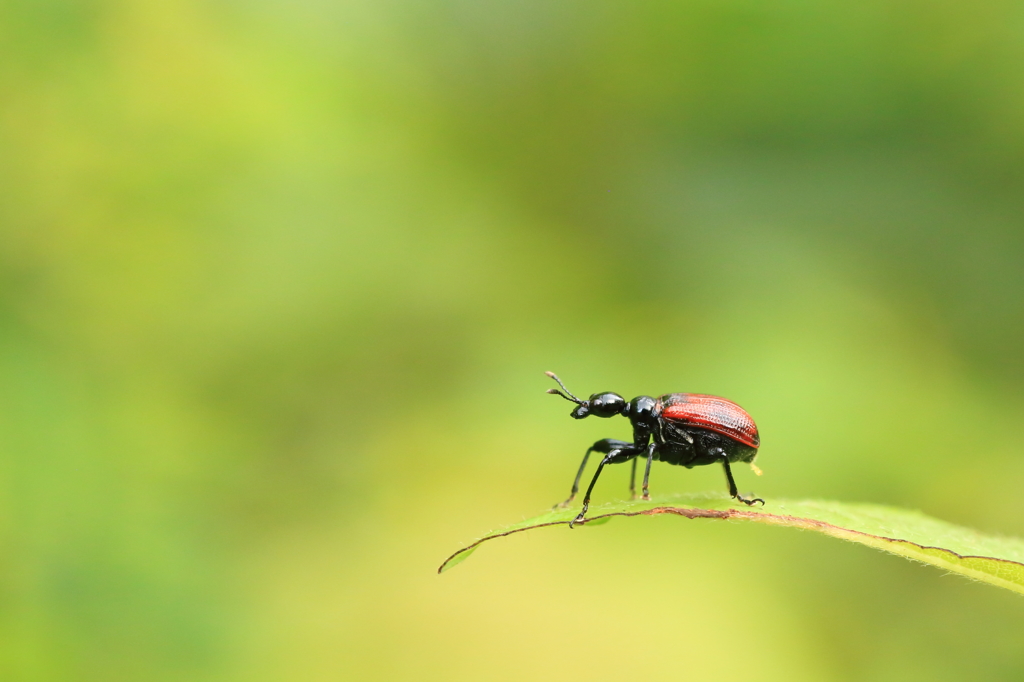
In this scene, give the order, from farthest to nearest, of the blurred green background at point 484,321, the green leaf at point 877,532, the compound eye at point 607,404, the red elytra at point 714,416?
1. the blurred green background at point 484,321
2. the compound eye at point 607,404
3. the red elytra at point 714,416
4. the green leaf at point 877,532

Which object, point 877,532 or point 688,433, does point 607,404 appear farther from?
point 877,532

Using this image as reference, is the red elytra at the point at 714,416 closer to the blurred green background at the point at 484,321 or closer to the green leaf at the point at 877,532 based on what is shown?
the green leaf at the point at 877,532

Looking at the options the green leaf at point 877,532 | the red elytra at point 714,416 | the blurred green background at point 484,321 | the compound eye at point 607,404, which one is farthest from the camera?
the blurred green background at point 484,321

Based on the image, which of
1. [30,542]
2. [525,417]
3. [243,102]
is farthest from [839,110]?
[30,542]

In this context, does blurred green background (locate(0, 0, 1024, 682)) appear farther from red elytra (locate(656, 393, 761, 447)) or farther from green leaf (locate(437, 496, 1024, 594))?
green leaf (locate(437, 496, 1024, 594))

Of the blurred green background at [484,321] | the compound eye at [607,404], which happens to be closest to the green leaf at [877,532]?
the compound eye at [607,404]

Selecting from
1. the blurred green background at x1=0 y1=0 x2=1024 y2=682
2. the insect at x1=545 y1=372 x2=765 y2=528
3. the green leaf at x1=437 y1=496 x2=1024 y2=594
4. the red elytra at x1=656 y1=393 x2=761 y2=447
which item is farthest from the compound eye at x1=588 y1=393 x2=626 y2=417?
the blurred green background at x1=0 y1=0 x2=1024 y2=682
